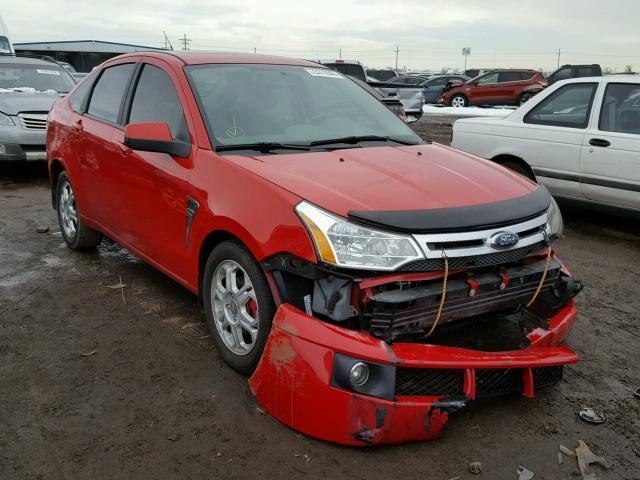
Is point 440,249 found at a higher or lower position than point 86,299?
higher

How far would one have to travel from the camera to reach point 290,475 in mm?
2387

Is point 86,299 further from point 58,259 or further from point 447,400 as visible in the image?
point 447,400

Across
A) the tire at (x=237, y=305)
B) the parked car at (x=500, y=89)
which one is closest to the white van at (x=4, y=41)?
the parked car at (x=500, y=89)

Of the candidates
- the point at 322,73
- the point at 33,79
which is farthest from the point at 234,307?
the point at 33,79

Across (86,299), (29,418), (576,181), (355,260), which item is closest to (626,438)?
(355,260)

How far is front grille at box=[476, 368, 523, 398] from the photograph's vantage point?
261 cm

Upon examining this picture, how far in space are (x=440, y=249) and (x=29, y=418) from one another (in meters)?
2.03

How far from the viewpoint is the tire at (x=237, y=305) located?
283cm

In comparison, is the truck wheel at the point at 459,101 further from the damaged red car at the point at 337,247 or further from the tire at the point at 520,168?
the damaged red car at the point at 337,247

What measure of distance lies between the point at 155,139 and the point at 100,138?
117cm

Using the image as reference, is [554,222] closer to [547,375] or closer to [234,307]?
[547,375]

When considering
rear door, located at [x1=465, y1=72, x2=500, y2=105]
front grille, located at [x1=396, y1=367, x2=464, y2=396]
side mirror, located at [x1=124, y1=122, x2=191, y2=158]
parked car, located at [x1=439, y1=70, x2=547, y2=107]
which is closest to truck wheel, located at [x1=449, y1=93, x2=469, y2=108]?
parked car, located at [x1=439, y1=70, x2=547, y2=107]

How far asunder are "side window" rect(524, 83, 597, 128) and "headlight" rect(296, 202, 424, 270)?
168 inches

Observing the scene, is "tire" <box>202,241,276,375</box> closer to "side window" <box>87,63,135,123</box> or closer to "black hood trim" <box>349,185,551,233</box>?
"black hood trim" <box>349,185,551,233</box>
